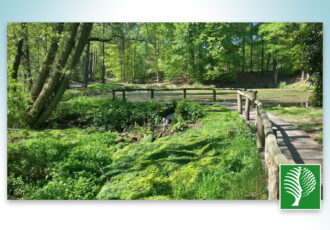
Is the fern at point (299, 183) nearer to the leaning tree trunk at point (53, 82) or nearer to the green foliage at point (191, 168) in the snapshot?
the green foliage at point (191, 168)

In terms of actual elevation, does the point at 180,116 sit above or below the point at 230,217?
above

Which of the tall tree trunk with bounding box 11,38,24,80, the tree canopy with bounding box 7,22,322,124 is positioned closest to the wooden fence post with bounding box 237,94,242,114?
the tree canopy with bounding box 7,22,322,124

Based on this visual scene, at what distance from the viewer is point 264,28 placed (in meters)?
4.01

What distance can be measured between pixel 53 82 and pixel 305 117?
437 cm

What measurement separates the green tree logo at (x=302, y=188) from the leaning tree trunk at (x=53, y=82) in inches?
160

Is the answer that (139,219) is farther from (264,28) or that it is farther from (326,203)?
(264,28)

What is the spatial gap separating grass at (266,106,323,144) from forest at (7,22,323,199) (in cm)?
4

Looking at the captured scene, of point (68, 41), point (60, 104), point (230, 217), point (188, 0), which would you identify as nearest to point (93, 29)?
point (68, 41)

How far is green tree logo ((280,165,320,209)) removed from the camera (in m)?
3.22

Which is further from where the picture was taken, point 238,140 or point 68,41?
point 68,41

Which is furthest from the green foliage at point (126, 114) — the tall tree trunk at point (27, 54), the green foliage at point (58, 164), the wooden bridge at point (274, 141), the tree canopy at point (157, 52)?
the tall tree trunk at point (27, 54)

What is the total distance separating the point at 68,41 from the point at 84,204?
2909 mm

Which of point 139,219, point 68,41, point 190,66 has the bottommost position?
point 139,219

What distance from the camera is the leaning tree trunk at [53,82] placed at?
4.72 meters
